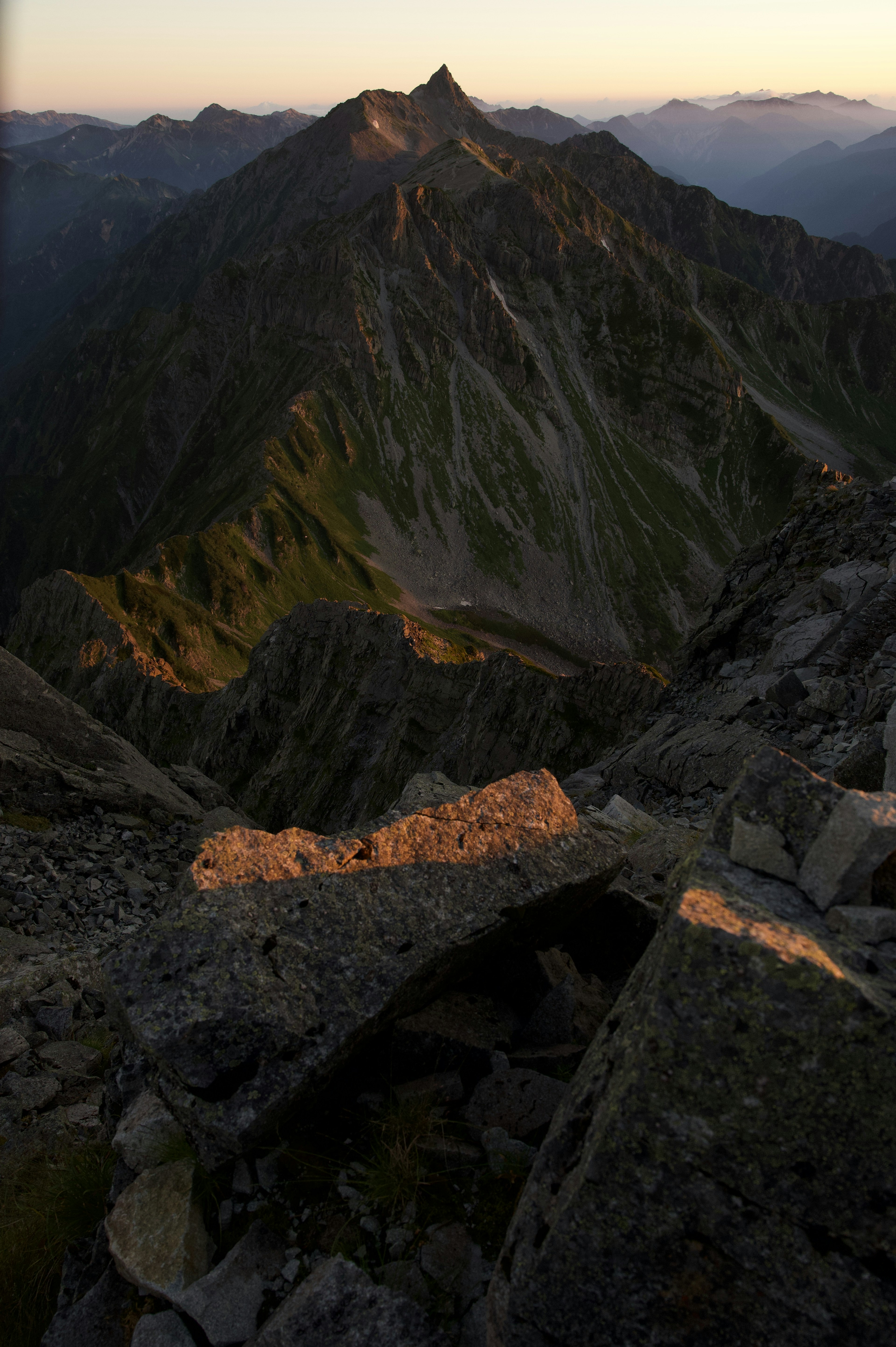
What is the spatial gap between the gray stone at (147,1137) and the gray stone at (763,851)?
657 cm

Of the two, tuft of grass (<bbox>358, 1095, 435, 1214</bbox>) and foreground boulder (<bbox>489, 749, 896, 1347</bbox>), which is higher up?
foreground boulder (<bbox>489, 749, 896, 1347</bbox>)

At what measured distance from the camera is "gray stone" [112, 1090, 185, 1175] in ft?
25.7

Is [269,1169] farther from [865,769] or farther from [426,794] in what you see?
[865,769]

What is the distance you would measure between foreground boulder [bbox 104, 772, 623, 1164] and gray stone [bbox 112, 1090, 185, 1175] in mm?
695

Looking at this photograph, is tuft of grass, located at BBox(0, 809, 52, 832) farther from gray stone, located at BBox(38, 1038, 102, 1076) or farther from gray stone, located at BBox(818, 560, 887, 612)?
gray stone, located at BBox(818, 560, 887, 612)

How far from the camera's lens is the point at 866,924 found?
602 cm

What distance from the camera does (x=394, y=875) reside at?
30.2 ft

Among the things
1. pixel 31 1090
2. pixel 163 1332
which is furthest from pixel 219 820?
pixel 163 1332

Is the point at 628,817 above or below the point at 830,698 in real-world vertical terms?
below

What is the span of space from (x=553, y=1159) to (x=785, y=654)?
26.9 m

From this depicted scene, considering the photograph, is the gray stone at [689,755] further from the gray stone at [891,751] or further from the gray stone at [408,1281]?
the gray stone at [408,1281]

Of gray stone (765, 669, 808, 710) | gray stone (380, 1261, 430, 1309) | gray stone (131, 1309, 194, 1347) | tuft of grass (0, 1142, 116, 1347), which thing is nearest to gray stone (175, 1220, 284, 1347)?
gray stone (131, 1309, 194, 1347)

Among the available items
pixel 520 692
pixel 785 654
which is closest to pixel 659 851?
pixel 785 654

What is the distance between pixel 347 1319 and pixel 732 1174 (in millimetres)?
3633
